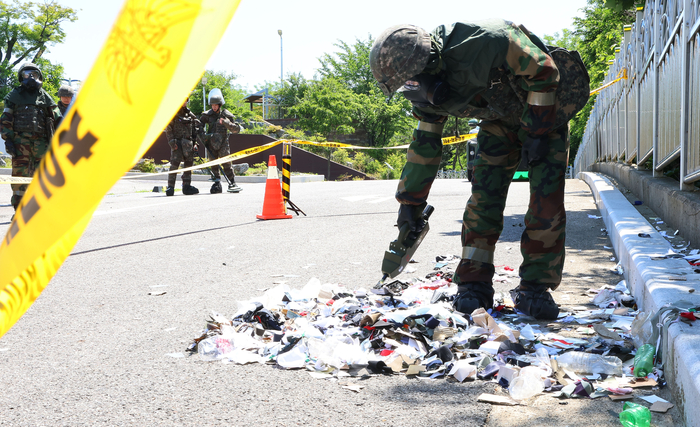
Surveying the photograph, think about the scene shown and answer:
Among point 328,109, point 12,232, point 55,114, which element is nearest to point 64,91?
point 55,114

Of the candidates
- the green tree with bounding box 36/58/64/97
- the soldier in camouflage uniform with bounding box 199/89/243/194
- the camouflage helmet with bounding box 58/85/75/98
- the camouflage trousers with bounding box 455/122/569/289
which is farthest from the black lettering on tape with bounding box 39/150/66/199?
the green tree with bounding box 36/58/64/97

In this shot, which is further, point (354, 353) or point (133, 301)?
point (133, 301)

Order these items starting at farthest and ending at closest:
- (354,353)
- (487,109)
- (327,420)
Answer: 1. (487,109)
2. (354,353)
3. (327,420)

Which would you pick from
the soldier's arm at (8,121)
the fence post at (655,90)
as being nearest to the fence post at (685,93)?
the fence post at (655,90)

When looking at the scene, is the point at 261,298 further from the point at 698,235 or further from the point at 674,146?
the point at 674,146

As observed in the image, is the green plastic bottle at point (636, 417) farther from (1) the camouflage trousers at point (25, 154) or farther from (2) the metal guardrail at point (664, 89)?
(1) the camouflage trousers at point (25, 154)

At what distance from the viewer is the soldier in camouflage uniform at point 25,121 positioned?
977cm

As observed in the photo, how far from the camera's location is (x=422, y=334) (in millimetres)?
3250

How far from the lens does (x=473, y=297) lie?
12.1ft

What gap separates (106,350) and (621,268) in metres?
3.79

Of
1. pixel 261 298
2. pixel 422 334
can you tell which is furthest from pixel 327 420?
pixel 261 298

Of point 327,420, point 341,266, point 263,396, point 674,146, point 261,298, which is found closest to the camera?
point 327,420

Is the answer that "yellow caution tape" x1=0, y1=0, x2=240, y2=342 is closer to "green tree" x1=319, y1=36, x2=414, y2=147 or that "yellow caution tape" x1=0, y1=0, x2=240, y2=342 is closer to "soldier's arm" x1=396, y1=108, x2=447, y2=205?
"soldier's arm" x1=396, y1=108, x2=447, y2=205

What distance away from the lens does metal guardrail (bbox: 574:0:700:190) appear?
4977 mm
